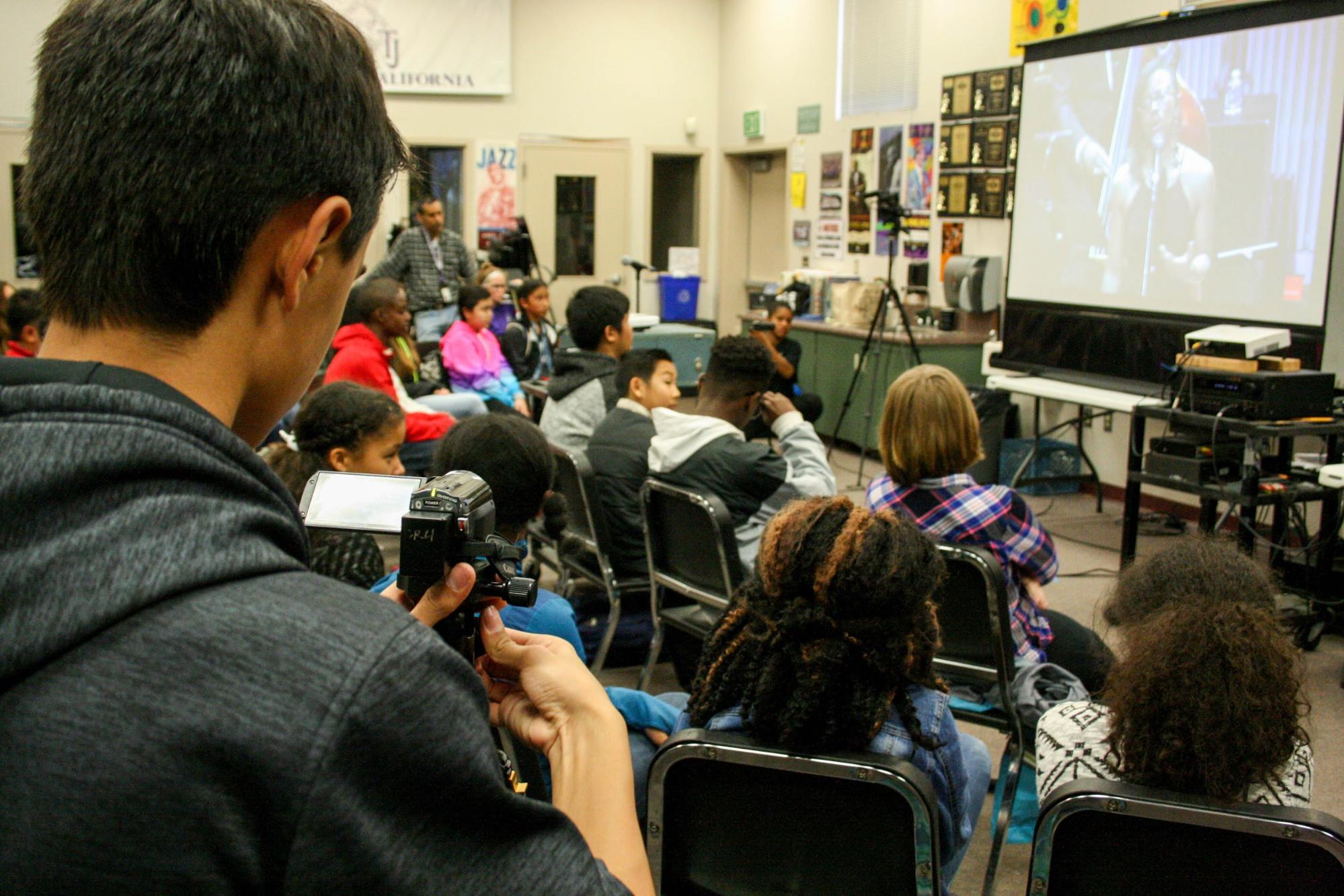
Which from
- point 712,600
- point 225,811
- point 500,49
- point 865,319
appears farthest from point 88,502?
point 500,49

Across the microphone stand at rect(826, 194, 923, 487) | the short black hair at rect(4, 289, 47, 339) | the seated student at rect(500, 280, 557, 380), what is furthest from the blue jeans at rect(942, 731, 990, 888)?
the seated student at rect(500, 280, 557, 380)

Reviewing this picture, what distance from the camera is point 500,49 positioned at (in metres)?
9.92

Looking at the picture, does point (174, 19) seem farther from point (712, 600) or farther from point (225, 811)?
point (712, 600)

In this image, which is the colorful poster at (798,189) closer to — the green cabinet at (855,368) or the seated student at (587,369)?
the green cabinet at (855,368)

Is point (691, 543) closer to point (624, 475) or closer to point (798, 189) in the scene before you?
point (624, 475)

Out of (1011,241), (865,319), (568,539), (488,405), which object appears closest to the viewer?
(568,539)

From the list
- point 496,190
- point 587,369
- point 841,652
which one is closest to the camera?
point 841,652

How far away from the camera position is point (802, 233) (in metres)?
9.20

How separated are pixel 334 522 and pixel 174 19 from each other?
33 centimetres

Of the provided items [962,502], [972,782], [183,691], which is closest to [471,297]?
[962,502]

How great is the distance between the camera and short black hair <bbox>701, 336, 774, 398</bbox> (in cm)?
357

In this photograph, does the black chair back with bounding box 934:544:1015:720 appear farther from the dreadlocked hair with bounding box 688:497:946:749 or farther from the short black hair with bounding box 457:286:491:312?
the short black hair with bounding box 457:286:491:312

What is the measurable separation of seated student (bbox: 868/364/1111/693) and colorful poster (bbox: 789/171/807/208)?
674 centimetres

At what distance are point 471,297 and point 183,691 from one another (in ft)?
18.1
